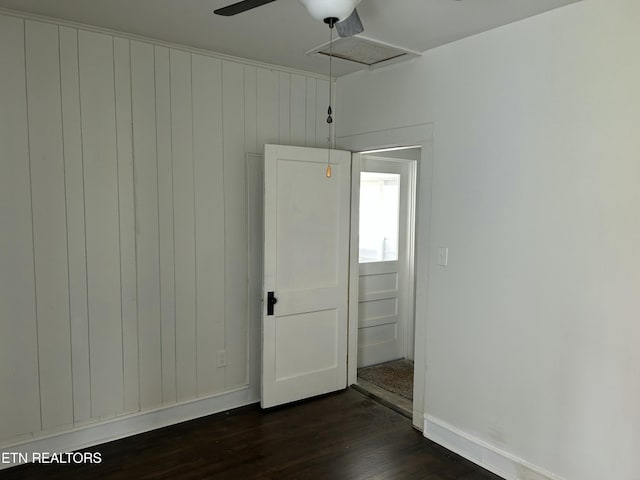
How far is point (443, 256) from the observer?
294 centimetres

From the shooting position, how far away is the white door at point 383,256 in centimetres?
A: 432

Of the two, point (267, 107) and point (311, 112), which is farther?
point (311, 112)

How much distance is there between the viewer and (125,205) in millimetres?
2900

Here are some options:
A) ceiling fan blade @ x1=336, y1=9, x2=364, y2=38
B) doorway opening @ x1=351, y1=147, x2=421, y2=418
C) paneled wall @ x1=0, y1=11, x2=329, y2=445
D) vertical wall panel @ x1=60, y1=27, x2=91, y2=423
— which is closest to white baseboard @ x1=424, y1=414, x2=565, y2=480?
doorway opening @ x1=351, y1=147, x2=421, y2=418

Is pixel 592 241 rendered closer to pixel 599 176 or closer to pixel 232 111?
pixel 599 176

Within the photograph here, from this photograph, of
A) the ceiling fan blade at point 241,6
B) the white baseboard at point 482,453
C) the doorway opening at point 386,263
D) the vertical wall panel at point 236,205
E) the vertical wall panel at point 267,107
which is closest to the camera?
the ceiling fan blade at point 241,6

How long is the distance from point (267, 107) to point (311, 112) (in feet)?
→ 1.36

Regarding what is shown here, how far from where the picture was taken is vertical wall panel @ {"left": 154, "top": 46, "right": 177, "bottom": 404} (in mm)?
2979

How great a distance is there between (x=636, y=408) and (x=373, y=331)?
8.19 feet

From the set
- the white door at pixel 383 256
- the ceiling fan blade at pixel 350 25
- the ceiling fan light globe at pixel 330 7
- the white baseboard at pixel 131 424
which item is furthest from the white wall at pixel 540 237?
the white baseboard at pixel 131 424

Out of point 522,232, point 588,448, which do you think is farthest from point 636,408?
point 522,232

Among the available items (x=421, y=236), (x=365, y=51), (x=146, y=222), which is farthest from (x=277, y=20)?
(x=421, y=236)

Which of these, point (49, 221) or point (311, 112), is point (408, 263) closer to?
point (311, 112)

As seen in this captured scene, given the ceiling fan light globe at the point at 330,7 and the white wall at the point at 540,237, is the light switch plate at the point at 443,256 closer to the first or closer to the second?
the white wall at the point at 540,237
